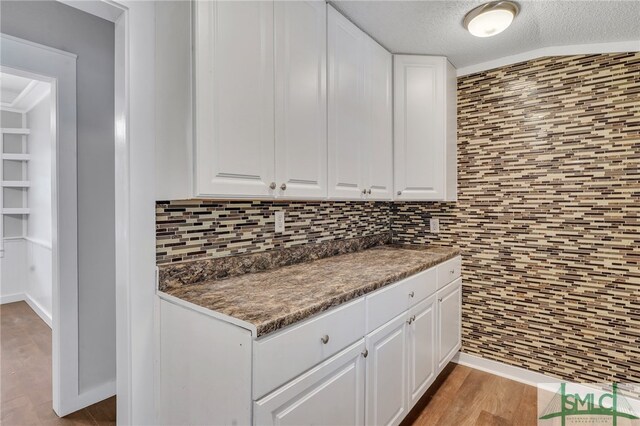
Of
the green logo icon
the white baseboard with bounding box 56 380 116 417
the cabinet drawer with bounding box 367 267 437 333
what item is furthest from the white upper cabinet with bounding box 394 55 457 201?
the white baseboard with bounding box 56 380 116 417

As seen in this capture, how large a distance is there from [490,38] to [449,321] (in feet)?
6.19

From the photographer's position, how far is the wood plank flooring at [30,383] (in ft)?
6.27

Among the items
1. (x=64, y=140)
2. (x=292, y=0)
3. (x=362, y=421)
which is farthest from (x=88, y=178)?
(x=362, y=421)

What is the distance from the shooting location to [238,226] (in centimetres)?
165

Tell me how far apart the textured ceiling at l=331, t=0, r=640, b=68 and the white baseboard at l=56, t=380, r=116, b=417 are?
106 inches

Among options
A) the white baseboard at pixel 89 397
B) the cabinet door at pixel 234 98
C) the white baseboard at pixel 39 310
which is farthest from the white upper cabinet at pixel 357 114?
the white baseboard at pixel 39 310

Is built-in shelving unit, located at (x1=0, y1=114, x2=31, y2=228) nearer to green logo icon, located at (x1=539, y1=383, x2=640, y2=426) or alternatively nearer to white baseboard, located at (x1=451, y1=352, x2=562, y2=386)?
white baseboard, located at (x1=451, y1=352, x2=562, y2=386)

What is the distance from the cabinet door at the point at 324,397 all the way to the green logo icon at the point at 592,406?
1.36m

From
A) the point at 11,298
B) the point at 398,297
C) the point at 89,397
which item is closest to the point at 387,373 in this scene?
the point at 398,297

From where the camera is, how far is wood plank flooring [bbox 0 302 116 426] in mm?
1910

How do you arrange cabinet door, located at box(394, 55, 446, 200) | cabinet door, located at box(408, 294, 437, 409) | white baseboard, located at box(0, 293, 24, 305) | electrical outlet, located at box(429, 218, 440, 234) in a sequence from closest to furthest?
cabinet door, located at box(408, 294, 437, 409), cabinet door, located at box(394, 55, 446, 200), electrical outlet, located at box(429, 218, 440, 234), white baseboard, located at box(0, 293, 24, 305)

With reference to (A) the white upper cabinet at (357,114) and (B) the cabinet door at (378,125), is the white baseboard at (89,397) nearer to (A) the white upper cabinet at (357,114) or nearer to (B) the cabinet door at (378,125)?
(A) the white upper cabinet at (357,114)

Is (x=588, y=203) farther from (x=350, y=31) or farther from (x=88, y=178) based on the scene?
(x=88, y=178)

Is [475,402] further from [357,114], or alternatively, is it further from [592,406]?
[357,114]
